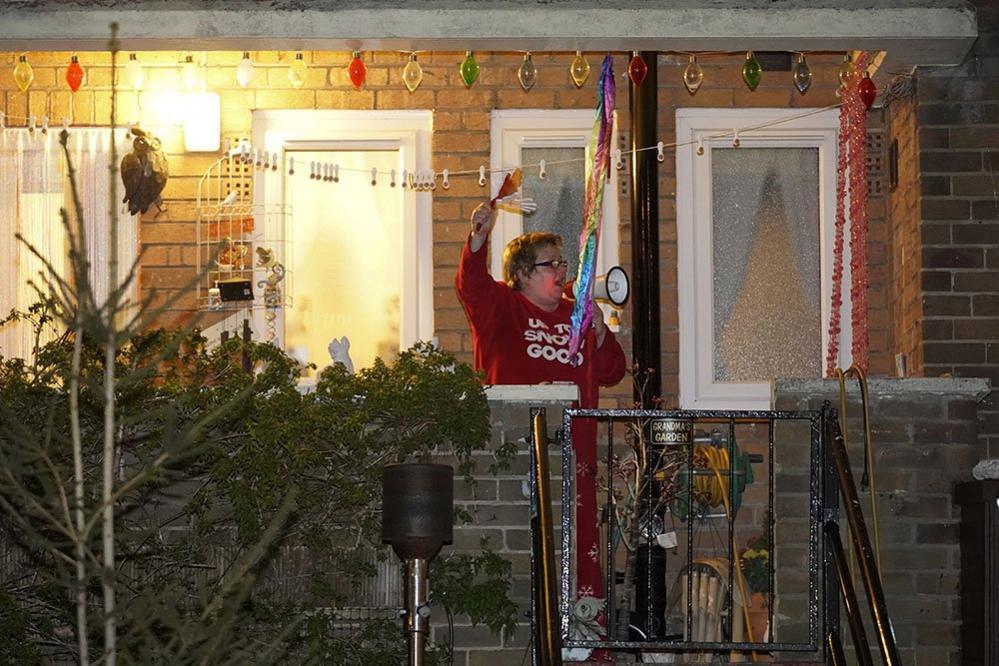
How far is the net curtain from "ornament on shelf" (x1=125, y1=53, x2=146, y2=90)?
0.29 meters

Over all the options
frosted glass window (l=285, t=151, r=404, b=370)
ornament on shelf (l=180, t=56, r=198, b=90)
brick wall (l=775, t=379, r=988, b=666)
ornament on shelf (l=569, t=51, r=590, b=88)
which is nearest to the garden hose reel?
brick wall (l=775, t=379, r=988, b=666)

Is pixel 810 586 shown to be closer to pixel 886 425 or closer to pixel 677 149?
pixel 886 425

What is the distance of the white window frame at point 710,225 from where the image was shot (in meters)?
8.52

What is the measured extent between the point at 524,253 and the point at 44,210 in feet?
9.53

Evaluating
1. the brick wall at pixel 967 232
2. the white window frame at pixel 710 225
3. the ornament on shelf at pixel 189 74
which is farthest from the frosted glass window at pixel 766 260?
the ornament on shelf at pixel 189 74

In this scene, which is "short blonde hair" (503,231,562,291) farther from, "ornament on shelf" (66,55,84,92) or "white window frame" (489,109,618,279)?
"ornament on shelf" (66,55,84,92)

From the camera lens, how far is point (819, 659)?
20.3 ft

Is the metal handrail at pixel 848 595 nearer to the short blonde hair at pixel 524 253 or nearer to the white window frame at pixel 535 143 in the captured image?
the short blonde hair at pixel 524 253

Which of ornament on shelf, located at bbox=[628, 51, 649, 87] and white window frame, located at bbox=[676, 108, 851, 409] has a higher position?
ornament on shelf, located at bbox=[628, 51, 649, 87]

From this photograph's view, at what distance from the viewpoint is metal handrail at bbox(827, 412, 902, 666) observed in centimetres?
523

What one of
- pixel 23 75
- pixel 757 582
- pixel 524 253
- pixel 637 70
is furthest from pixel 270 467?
pixel 23 75

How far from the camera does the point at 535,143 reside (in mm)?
8688

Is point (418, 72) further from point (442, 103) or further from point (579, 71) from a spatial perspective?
point (442, 103)

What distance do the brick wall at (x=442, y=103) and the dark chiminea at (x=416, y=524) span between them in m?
2.96
